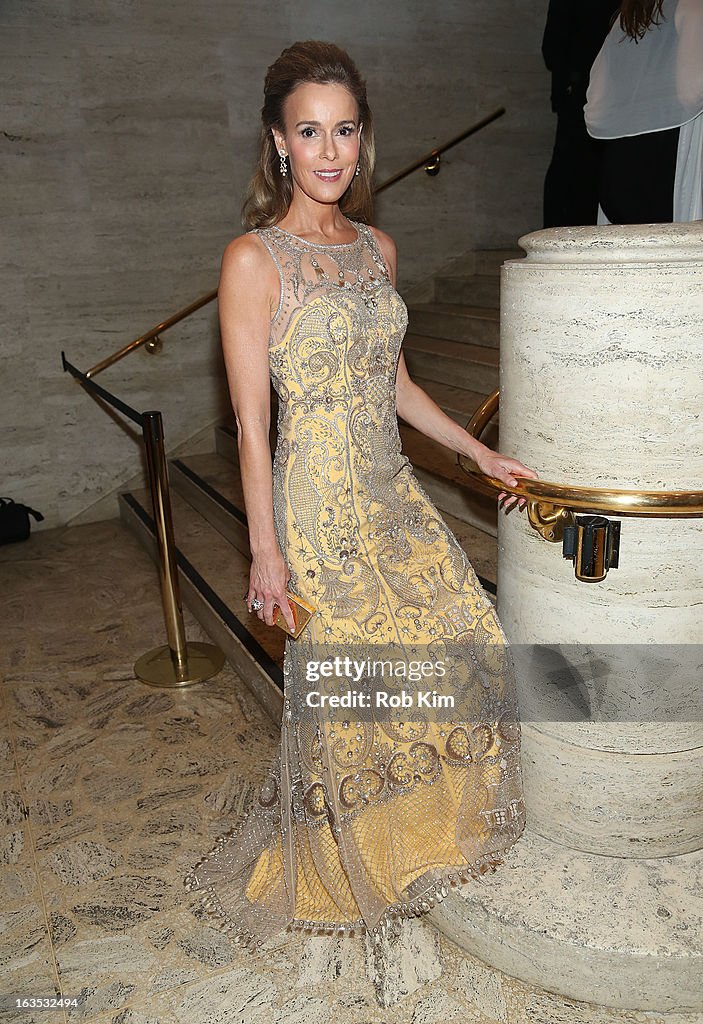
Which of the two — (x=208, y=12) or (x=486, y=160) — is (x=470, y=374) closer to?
(x=486, y=160)

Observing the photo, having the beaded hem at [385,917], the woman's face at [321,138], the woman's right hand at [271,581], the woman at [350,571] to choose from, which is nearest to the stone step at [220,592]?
the beaded hem at [385,917]

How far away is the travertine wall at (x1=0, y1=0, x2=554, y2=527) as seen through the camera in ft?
19.4

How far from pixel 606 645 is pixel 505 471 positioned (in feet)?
1.60

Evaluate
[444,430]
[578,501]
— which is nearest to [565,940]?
[578,501]

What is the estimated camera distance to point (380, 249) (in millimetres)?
2416

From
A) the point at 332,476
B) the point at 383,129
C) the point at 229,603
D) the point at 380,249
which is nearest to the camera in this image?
the point at 332,476

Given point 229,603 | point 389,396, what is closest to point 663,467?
point 389,396

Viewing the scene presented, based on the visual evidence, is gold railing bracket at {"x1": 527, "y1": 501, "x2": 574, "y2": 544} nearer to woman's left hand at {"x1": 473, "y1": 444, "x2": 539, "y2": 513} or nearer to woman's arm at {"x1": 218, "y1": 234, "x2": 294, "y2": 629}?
woman's left hand at {"x1": 473, "y1": 444, "x2": 539, "y2": 513}

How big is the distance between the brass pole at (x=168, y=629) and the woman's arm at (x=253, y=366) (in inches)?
67.7

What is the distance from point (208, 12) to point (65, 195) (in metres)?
1.69

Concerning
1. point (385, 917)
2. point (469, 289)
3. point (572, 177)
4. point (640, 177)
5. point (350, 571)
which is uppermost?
point (572, 177)

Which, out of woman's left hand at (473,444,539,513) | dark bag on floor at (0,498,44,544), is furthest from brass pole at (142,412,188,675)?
dark bag on floor at (0,498,44,544)

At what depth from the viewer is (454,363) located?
5.71 meters

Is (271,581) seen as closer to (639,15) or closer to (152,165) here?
(639,15)
